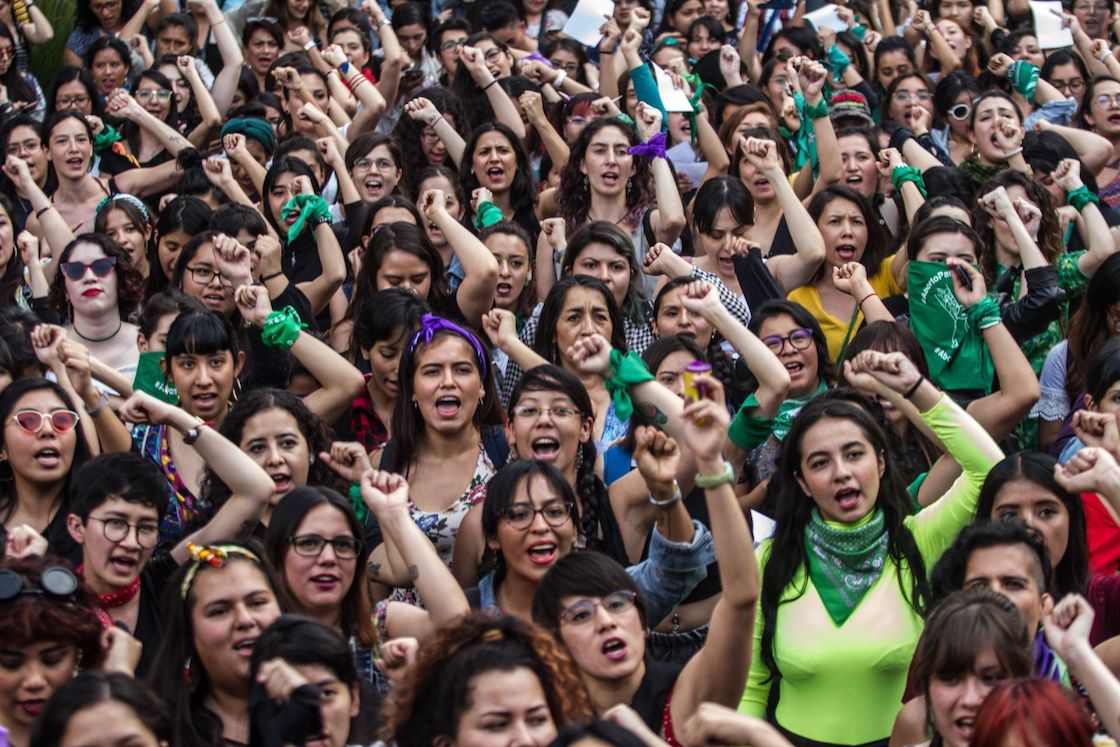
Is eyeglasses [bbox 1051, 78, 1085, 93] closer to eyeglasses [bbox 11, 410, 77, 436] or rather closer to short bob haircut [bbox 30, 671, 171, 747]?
eyeglasses [bbox 11, 410, 77, 436]

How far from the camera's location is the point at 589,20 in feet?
36.5

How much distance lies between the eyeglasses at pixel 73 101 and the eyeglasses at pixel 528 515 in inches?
233

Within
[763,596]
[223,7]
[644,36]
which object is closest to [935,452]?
[763,596]

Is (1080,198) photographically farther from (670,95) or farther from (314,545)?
(314,545)

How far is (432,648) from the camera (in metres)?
4.54

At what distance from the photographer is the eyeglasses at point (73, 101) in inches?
419

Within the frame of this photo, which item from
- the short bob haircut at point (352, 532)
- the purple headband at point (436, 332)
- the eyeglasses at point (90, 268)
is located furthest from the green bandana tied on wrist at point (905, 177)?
the short bob haircut at point (352, 532)

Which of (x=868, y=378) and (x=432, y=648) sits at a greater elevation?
(x=868, y=378)

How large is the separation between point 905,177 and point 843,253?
0.84 metres

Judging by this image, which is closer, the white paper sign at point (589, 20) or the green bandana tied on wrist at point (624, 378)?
the green bandana tied on wrist at point (624, 378)

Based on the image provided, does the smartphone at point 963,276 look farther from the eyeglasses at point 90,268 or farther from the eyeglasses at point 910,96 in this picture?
the eyeglasses at point 910,96

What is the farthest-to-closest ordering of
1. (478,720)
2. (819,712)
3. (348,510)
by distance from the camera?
1. (348,510)
2. (819,712)
3. (478,720)

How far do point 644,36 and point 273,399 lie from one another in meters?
6.71

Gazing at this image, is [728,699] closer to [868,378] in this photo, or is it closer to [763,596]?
[763,596]
